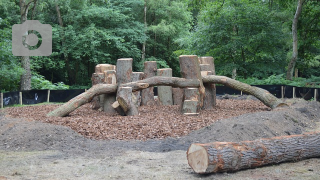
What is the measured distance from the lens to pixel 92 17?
2377 cm

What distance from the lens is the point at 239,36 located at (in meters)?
19.6

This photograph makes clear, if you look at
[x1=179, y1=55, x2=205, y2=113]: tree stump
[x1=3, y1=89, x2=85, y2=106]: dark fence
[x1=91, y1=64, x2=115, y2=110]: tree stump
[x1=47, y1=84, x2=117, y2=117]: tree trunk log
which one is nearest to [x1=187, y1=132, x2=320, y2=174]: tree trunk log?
[x1=179, y1=55, x2=205, y2=113]: tree stump

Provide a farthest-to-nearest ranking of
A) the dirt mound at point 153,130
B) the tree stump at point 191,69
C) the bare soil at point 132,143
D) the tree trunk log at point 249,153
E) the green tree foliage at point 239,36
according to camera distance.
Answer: the green tree foliage at point 239,36
the tree stump at point 191,69
the dirt mound at point 153,130
the bare soil at point 132,143
the tree trunk log at point 249,153

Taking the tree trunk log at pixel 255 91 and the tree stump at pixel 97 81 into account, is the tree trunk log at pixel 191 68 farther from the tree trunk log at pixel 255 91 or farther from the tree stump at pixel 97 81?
the tree stump at pixel 97 81

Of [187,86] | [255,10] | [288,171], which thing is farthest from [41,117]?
[255,10]

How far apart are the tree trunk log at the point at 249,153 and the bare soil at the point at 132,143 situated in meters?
0.11

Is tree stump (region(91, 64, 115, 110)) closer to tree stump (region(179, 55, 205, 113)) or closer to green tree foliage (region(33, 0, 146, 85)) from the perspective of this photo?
tree stump (region(179, 55, 205, 113))

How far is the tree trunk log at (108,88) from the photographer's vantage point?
10.5m

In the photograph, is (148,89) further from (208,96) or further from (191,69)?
(191,69)

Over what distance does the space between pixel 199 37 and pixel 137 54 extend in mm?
6134

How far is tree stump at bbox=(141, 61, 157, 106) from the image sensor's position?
43.7 feet

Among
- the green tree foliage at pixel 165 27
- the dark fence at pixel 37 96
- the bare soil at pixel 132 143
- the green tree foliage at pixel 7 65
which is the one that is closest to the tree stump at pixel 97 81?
the bare soil at pixel 132 143

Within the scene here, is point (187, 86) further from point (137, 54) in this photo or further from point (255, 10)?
point (137, 54)

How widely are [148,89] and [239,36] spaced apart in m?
8.35
